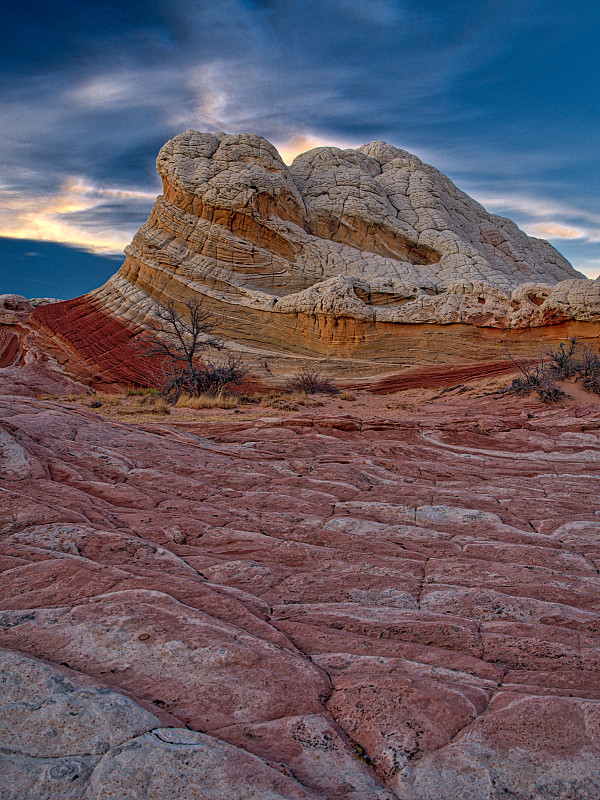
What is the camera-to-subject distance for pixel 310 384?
19750 millimetres

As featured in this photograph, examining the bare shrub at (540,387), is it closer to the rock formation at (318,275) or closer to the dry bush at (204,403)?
the rock formation at (318,275)

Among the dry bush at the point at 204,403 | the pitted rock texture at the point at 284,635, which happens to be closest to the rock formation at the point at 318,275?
the dry bush at the point at 204,403

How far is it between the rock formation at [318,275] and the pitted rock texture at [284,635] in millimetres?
17164

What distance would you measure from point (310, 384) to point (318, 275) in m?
8.09

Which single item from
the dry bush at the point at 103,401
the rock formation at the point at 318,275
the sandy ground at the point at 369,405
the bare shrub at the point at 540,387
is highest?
the rock formation at the point at 318,275

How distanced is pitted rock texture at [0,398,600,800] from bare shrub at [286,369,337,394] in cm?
1383

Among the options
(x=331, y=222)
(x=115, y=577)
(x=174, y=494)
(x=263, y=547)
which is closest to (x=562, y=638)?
(x=263, y=547)

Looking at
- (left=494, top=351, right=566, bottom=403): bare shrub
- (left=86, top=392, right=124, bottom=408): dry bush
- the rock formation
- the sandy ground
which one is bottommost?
(left=86, top=392, right=124, bottom=408): dry bush

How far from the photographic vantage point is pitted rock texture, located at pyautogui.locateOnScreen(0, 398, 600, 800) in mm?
1691

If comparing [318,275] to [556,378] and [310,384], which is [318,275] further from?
[556,378]

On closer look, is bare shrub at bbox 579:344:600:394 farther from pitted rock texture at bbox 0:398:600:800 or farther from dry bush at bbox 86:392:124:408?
dry bush at bbox 86:392:124:408

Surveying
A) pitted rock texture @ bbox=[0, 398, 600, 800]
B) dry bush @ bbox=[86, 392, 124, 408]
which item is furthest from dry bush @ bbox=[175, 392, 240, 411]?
pitted rock texture @ bbox=[0, 398, 600, 800]

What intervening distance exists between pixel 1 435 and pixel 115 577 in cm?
305

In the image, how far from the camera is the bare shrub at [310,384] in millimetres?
19672
